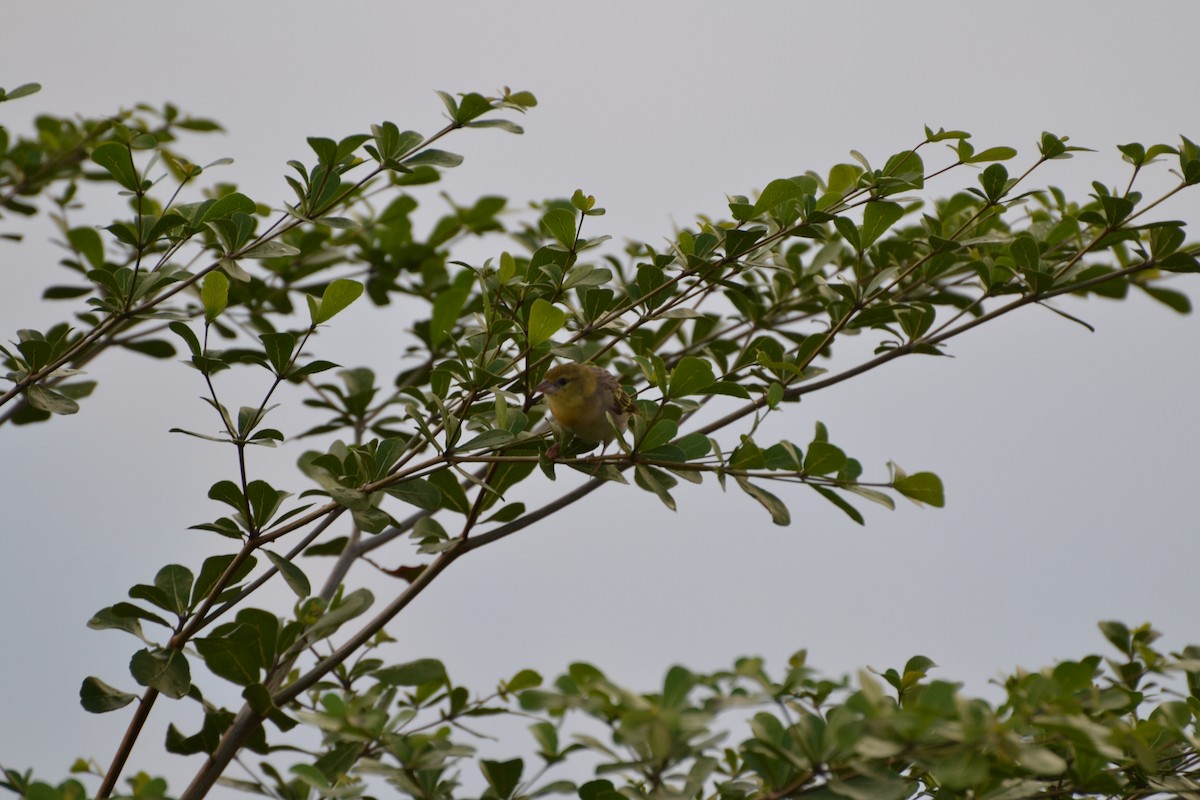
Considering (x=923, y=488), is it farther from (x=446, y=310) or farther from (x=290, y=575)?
(x=446, y=310)

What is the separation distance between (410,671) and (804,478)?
0.64 metres

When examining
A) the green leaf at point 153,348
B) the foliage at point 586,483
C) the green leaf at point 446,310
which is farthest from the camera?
the green leaf at point 153,348

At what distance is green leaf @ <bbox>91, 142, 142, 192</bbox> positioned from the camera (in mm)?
1880

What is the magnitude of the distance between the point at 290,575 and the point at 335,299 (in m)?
0.44

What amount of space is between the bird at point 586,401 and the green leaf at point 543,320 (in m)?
0.19

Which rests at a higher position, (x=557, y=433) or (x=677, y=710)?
(x=557, y=433)

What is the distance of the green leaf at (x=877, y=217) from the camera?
6.52ft

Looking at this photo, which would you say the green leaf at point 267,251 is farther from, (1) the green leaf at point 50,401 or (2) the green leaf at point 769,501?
(2) the green leaf at point 769,501

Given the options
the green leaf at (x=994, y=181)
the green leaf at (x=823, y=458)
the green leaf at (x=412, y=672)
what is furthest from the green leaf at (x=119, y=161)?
the green leaf at (x=994, y=181)

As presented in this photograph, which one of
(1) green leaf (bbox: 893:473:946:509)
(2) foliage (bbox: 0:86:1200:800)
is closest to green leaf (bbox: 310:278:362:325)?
(2) foliage (bbox: 0:86:1200:800)

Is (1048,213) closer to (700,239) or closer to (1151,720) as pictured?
(700,239)

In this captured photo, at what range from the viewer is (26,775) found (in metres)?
1.79

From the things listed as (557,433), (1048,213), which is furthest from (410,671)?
(1048,213)

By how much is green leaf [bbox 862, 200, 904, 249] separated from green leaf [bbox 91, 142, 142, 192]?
49.6 inches
